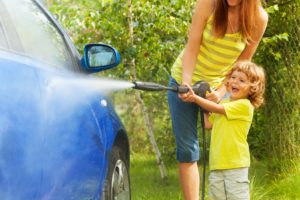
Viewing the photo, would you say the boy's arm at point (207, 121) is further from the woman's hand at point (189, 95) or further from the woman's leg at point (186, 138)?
the woman's hand at point (189, 95)

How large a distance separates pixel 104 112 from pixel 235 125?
2.56 ft

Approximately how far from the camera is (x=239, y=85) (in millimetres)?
4328

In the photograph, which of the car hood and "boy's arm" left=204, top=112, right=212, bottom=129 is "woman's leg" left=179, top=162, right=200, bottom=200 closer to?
"boy's arm" left=204, top=112, right=212, bottom=129

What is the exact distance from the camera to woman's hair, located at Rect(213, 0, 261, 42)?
442 centimetres

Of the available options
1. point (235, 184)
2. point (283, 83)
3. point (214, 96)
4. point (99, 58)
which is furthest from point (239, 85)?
point (283, 83)

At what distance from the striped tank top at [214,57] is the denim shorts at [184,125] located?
14 cm

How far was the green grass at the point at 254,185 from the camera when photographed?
654 cm

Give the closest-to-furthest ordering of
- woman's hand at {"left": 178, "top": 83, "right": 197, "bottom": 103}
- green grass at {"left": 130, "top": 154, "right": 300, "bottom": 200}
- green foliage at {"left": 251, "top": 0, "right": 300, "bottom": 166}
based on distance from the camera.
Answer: woman's hand at {"left": 178, "top": 83, "right": 197, "bottom": 103} → green grass at {"left": 130, "top": 154, "right": 300, "bottom": 200} → green foliage at {"left": 251, "top": 0, "right": 300, "bottom": 166}

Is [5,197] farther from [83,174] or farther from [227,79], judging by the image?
[227,79]

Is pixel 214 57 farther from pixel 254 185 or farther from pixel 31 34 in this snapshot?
pixel 254 185

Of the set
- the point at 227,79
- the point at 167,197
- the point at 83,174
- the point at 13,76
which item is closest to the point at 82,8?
the point at 167,197

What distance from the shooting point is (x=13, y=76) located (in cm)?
269

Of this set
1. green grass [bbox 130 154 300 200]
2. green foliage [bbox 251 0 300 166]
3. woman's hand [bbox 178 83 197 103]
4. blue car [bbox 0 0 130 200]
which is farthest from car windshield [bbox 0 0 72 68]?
green foliage [bbox 251 0 300 166]

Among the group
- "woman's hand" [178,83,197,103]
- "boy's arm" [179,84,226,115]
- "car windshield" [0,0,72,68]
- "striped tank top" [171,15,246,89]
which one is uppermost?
"car windshield" [0,0,72,68]
